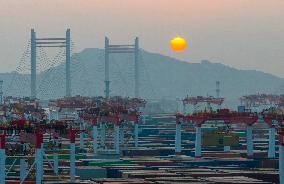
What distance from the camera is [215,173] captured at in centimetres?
10806

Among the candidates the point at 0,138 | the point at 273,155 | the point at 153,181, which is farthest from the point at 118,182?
the point at 273,155

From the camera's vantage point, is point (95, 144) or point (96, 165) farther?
point (95, 144)

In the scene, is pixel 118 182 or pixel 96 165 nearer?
pixel 118 182

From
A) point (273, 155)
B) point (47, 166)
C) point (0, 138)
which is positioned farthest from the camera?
point (273, 155)

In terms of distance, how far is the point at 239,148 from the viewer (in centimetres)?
18062

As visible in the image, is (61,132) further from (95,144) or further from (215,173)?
(95,144)

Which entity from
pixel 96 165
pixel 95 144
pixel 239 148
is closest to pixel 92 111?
pixel 95 144

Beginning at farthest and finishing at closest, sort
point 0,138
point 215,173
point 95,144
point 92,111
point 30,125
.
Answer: point 92,111
point 95,144
point 215,173
point 30,125
point 0,138

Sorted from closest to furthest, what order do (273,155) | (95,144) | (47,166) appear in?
(47,166), (273,155), (95,144)

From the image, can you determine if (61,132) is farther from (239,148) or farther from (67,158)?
(239,148)

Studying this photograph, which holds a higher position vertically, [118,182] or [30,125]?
[30,125]

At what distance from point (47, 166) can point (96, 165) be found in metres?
9.16

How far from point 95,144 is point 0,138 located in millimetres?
78476

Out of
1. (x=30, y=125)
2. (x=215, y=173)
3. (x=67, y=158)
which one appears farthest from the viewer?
(x=67, y=158)
